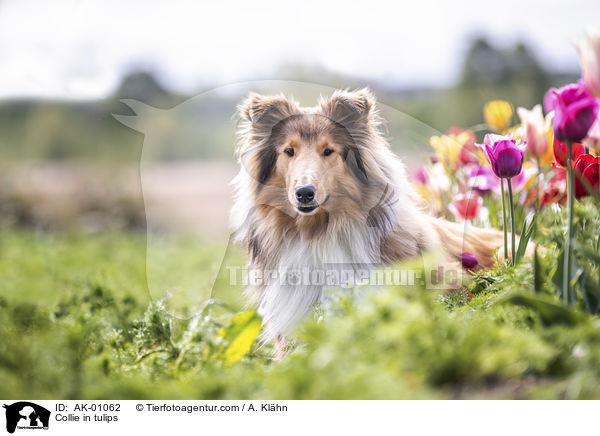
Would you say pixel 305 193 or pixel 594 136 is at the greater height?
pixel 594 136

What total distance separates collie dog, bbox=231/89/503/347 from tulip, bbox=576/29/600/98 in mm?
934

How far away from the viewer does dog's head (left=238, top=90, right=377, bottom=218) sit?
2.05m

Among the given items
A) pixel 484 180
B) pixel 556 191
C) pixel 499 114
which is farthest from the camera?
pixel 499 114

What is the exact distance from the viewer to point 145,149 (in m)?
2.29

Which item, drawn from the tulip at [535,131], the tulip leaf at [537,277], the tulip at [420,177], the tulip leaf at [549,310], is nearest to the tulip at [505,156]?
the tulip at [535,131]

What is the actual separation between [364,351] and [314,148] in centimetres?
106

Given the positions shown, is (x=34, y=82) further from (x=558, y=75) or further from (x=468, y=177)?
(x=558, y=75)

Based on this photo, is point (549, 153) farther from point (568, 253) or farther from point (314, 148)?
point (314, 148)

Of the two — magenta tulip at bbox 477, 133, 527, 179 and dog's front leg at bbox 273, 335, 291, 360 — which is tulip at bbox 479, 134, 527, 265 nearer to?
magenta tulip at bbox 477, 133, 527, 179

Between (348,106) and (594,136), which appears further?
(348,106)

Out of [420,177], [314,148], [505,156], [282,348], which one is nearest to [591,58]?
[505,156]

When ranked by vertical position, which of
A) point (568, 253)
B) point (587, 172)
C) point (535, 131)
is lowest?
point (568, 253)

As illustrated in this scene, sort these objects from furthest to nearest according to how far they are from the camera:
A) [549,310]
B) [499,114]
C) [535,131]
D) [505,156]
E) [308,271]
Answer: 1. [499,114]
2. [308,271]
3. [505,156]
4. [535,131]
5. [549,310]
